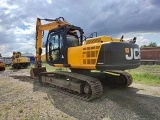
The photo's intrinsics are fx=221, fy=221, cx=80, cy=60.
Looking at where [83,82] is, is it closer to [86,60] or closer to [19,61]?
[86,60]

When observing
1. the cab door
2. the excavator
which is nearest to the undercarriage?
the excavator

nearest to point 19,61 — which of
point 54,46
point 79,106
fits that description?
point 54,46

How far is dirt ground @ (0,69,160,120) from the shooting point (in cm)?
619

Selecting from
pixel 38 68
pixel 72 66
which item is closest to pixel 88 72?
pixel 72 66

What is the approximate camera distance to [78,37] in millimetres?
10109

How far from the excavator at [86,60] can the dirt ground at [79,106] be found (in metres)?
0.50

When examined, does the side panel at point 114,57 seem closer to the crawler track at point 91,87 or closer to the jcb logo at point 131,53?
the jcb logo at point 131,53

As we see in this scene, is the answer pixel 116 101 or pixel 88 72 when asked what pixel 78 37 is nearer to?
pixel 88 72

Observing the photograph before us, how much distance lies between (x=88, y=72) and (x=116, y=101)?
2.21 m

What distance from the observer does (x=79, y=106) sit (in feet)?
23.4

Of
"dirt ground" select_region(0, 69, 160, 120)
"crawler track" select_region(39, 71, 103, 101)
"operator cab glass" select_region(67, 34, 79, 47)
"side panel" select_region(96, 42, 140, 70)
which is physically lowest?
"dirt ground" select_region(0, 69, 160, 120)

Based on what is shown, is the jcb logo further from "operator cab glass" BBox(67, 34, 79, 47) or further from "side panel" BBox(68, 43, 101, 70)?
"operator cab glass" BBox(67, 34, 79, 47)

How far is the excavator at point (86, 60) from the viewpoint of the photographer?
296 inches

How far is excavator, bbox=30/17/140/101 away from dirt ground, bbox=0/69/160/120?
1.65 ft
